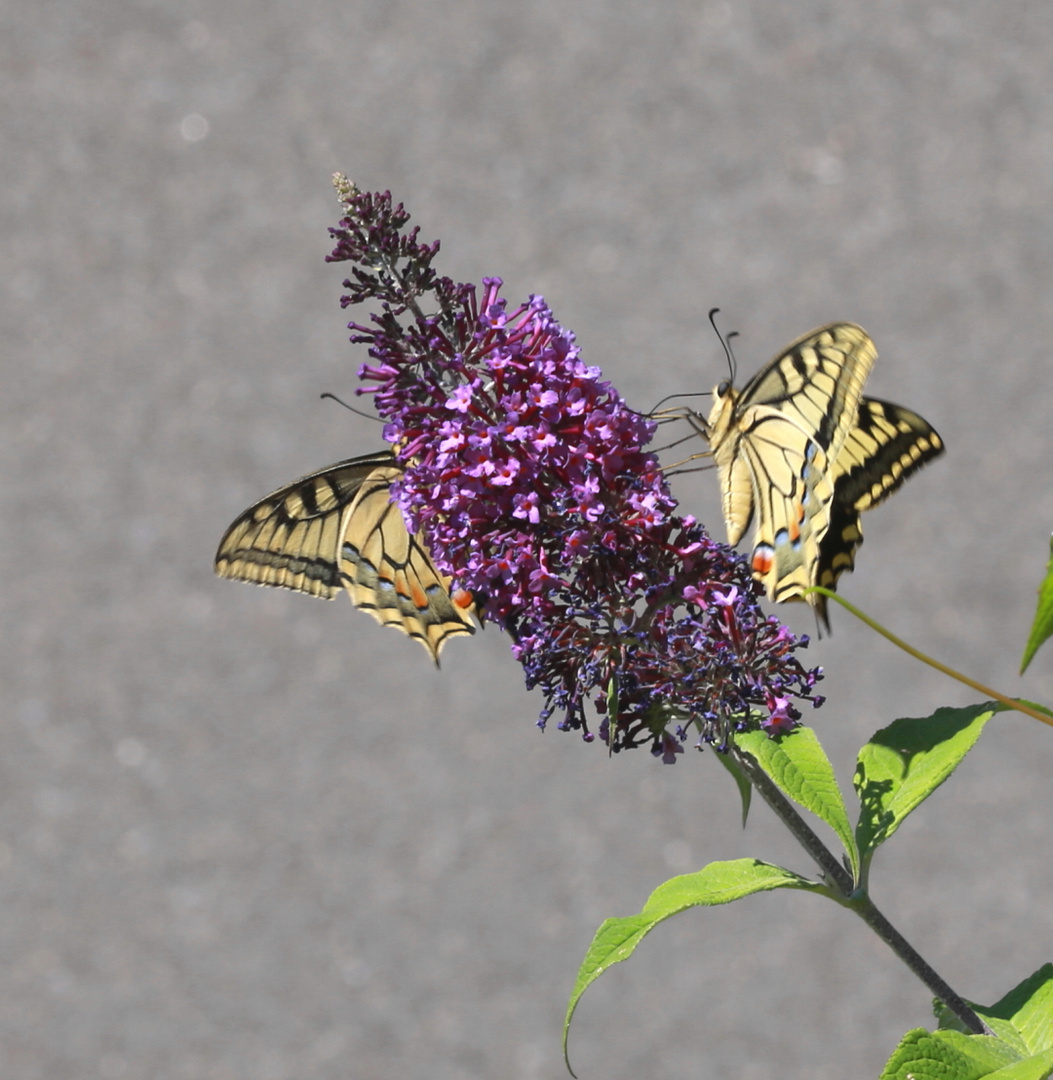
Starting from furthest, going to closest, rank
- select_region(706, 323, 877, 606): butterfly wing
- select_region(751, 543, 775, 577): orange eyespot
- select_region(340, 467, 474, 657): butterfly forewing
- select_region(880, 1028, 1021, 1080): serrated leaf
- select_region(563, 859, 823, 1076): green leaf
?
select_region(340, 467, 474, 657): butterfly forewing
select_region(706, 323, 877, 606): butterfly wing
select_region(751, 543, 775, 577): orange eyespot
select_region(563, 859, 823, 1076): green leaf
select_region(880, 1028, 1021, 1080): serrated leaf

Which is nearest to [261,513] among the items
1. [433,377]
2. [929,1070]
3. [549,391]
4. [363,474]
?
[363,474]

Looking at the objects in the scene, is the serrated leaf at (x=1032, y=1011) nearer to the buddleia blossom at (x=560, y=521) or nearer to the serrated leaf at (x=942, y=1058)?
the serrated leaf at (x=942, y=1058)

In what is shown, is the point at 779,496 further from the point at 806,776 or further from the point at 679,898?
the point at 679,898

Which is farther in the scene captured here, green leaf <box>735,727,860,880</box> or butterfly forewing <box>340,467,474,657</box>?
butterfly forewing <box>340,467,474,657</box>

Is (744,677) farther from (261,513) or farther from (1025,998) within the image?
(261,513)

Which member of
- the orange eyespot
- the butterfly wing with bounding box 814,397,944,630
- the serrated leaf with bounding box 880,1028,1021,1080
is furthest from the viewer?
the butterfly wing with bounding box 814,397,944,630

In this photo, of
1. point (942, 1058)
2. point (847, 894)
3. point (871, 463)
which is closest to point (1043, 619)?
point (942, 1058)

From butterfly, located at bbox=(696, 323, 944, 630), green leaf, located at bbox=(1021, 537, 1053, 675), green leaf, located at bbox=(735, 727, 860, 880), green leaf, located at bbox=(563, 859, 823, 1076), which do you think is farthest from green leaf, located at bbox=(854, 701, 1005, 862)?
green leaf, located at bbox=(1021, 537, 1053, 675)

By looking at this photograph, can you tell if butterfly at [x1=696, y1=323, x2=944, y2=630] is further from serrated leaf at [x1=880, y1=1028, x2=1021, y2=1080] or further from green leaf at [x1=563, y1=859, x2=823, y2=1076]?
serrated leaf at [x1=880, y1=1028, x2=1021, y2=1080]
